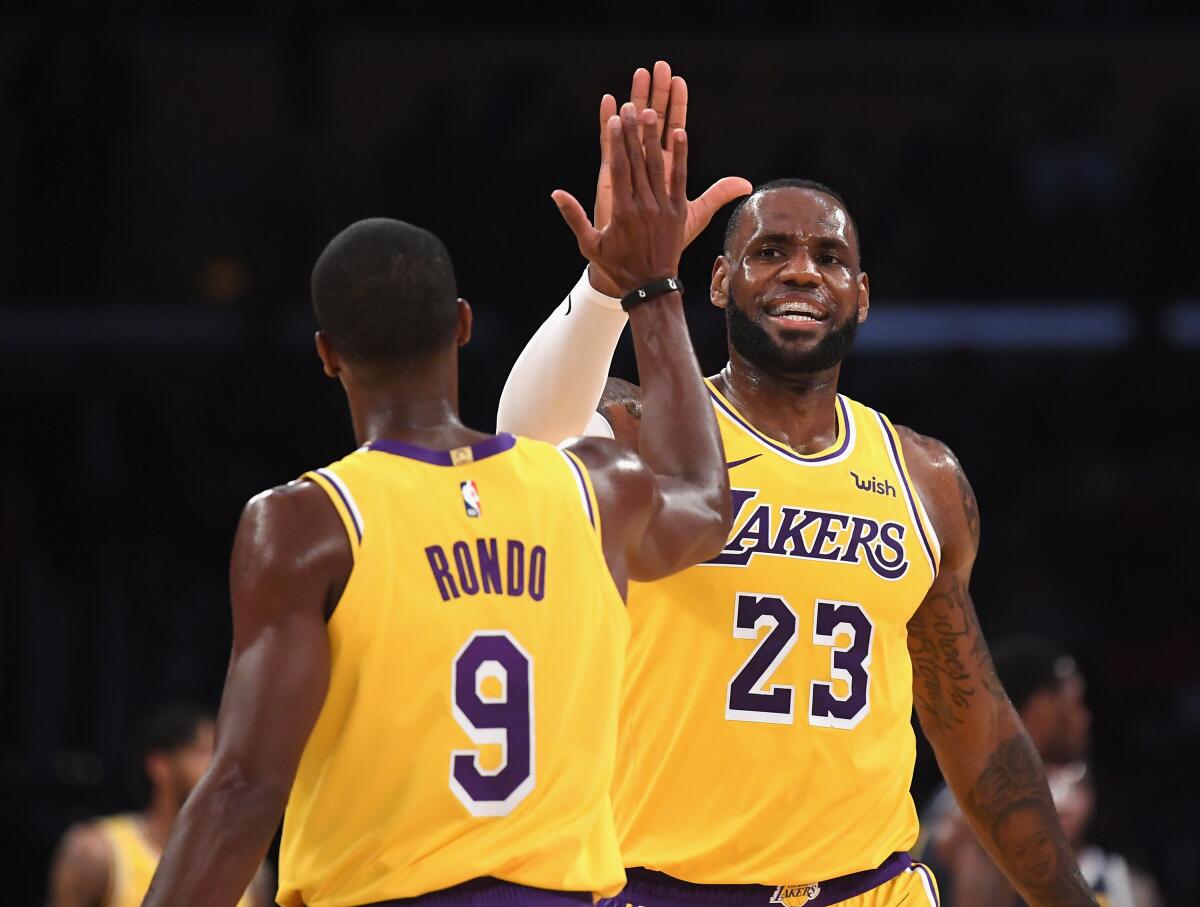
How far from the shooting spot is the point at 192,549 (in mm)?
11703

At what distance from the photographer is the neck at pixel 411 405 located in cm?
343

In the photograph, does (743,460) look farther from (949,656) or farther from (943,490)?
(949,656)

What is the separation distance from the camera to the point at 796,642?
4555mm

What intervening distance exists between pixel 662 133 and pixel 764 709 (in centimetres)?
Answer: 134

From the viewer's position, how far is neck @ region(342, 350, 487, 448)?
343 centimetres

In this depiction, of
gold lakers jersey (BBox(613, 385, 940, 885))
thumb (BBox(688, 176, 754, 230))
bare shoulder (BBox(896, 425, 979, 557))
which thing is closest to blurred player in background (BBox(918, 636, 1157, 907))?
bare shoulder (BBox(896, 425, 979, 557))

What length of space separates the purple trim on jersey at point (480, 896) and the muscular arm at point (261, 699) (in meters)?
0.27

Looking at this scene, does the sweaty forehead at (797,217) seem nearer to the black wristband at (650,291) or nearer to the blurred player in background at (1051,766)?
the black wristband at (650,291)

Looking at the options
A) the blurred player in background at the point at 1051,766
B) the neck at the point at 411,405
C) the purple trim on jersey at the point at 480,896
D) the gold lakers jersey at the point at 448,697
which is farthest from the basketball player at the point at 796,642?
the blurred player in background at the point at 1051,766

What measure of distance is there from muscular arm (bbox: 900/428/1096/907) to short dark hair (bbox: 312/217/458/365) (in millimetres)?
1925

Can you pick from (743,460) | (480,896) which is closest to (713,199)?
(743,460)

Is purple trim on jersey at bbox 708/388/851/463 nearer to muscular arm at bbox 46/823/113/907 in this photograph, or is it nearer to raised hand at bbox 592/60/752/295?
raised hand at bbox 592/60/752/295

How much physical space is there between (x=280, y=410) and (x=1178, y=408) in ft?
18.5

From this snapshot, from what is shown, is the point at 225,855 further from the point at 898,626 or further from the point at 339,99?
the point at 339,99
